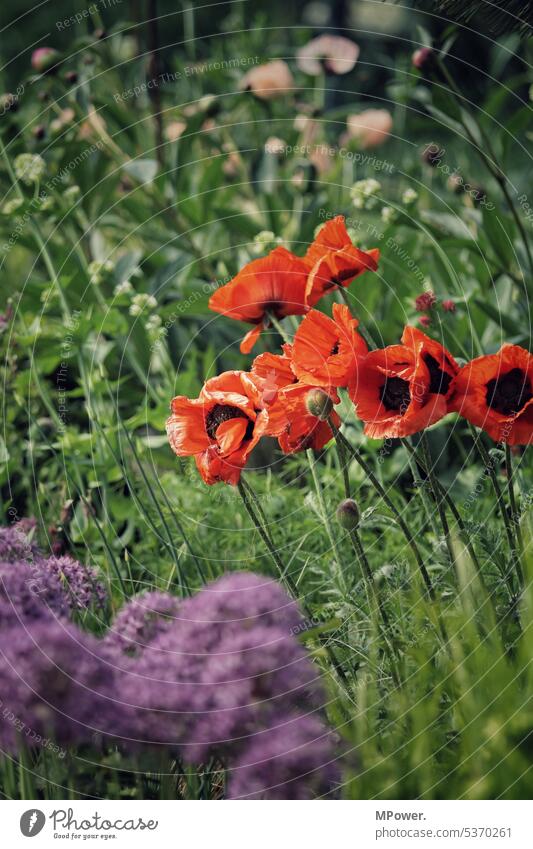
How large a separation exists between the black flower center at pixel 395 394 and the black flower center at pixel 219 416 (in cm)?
13

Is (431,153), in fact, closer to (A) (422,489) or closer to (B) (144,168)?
(B) (144,168)

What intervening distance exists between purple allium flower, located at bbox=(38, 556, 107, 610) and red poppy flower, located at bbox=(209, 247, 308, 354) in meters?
0.30

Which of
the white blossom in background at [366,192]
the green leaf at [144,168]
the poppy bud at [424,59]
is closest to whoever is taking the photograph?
the poppy bud at [424,59]

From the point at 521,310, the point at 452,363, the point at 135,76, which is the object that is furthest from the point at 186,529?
the point at 135,76

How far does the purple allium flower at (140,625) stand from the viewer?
0.72 meters

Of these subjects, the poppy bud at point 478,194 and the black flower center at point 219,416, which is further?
the poppy bud at point 478,194

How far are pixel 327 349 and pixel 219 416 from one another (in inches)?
4.8

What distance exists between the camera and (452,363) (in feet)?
2.43

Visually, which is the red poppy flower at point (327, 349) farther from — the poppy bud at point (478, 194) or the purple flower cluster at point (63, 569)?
the poppy bud at point (478, 194)

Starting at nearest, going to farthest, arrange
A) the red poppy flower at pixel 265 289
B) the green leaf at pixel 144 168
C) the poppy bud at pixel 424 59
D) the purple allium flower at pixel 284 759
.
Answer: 1. the purple allium flower at pixel 284 759
2. the red poppy flower at pixel 265 289
3. the poppy bud at pixel 424 59
4. the green leaf at pixel 144 168

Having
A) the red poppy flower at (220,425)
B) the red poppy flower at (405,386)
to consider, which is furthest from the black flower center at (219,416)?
the red poppy flower at (405,386)

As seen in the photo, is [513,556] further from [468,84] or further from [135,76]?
[468,84]
